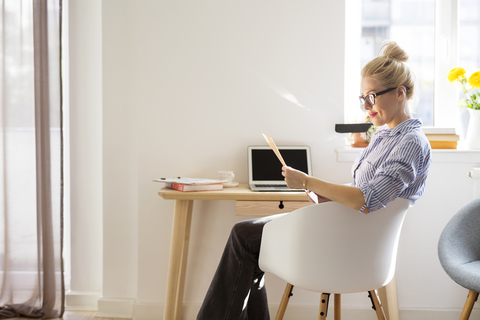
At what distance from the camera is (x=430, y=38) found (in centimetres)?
234

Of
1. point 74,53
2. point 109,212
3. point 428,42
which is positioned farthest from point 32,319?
point 428,42

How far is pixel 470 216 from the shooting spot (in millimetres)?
1805

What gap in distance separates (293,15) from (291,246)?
1310 millimetres

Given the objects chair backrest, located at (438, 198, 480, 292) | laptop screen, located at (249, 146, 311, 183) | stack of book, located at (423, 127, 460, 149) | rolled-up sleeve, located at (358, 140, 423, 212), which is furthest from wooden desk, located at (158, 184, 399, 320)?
stack of book, located at (423, 127, 460, 149)

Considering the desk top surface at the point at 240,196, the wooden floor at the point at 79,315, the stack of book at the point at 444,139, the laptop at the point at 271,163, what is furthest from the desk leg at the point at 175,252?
the stack of book at the point at 444,139

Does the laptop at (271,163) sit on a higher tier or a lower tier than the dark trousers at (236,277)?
higher

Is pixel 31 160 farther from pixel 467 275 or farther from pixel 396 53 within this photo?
pixel 467 275

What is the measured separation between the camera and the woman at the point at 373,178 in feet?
3.86

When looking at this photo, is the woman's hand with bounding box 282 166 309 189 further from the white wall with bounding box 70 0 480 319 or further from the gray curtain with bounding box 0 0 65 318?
the gray curtain with bounding box 0 0 65 318

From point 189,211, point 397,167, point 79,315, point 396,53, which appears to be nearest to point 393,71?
point 396,53

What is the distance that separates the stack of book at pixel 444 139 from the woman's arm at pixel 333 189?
110cm

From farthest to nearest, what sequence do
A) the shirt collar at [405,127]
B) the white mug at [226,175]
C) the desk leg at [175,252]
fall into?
1. the white mug at [226,175]
2. the desk leg at [175,252]
3. the shirt collar at [405,127]

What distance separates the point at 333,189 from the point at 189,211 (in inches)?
37.3

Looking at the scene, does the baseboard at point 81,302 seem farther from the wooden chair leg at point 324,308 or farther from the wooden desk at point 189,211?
the wooden chair leg at point 324,308
